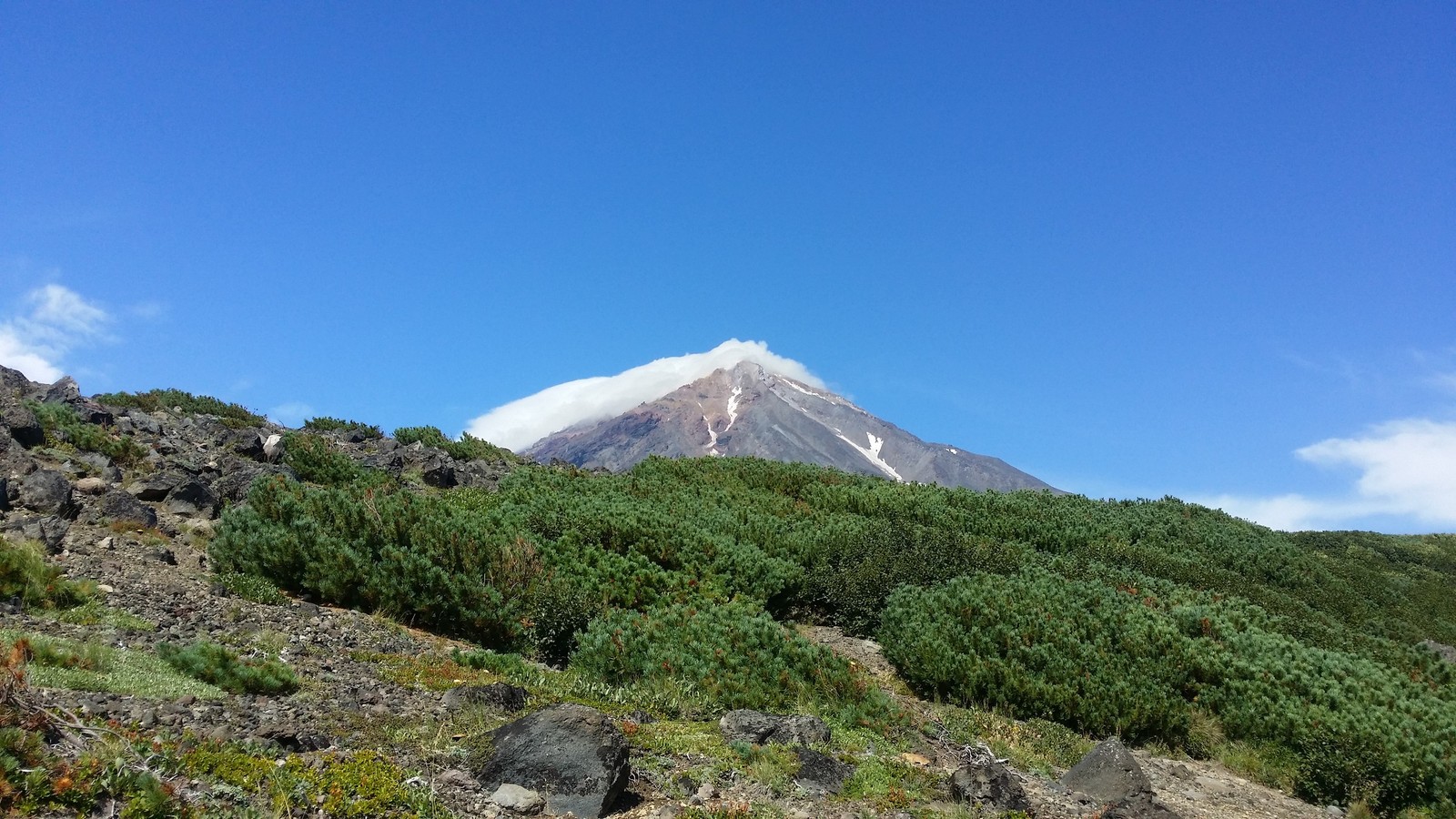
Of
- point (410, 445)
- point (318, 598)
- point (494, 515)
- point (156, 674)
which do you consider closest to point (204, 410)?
point (410, 445)

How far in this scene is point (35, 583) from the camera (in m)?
9.14

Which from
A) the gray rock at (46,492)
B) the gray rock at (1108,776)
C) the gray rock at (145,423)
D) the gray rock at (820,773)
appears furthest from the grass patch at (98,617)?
the gray rock at (145,423)

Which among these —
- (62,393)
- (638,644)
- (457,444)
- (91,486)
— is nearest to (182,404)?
(62,393)

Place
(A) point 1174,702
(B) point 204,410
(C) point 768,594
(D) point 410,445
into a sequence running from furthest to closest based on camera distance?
(D) point 410,445 < (B) point 204,410 < (C) point 768,594 < (A) point 1174,702

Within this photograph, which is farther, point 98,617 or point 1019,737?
point 1019,737

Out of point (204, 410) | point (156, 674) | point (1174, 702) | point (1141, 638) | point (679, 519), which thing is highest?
point (204, 410)

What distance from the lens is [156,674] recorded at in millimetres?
7277

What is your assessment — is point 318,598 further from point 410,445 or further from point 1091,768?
point 410,445

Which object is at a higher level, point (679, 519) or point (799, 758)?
point (679, 519)

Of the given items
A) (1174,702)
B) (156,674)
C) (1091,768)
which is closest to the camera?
(156,674)

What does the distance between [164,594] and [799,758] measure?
7.98m

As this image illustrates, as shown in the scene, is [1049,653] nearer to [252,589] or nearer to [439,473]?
[252,589]

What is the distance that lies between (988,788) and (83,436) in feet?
59.4

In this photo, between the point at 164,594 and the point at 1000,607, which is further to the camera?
the point at 1000,607
